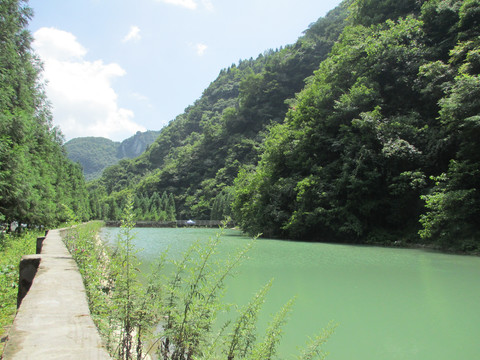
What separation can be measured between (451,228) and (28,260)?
48.9ft

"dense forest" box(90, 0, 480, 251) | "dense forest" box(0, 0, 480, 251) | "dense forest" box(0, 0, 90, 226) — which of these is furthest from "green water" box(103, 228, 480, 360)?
"dense forest" box(90, 0, 480, 251)

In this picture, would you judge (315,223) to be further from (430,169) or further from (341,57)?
(341,57)

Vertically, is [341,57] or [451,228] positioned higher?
[341,57]

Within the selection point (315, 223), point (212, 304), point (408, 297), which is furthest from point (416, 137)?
point (212, 304)

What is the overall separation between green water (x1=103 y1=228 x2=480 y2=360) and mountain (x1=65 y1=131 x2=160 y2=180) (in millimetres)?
145793

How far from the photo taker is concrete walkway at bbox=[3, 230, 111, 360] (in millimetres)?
1151

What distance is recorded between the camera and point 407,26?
18703 mm

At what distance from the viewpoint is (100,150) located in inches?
6585

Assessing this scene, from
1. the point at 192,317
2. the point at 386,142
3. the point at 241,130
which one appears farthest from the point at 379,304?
the point at 241,130

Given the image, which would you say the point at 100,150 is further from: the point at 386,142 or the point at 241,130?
the point at 386,142

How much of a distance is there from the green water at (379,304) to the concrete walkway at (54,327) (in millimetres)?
837

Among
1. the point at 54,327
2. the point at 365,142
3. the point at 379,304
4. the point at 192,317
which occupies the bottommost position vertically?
the point at 379,304

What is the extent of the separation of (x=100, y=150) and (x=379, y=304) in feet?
588

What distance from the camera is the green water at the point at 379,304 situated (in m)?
3.90
